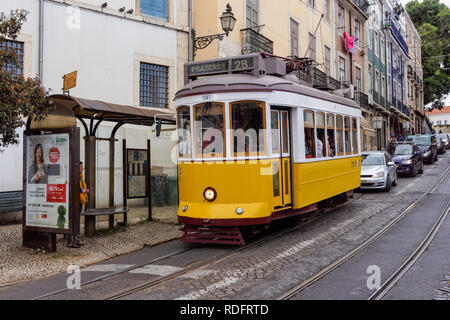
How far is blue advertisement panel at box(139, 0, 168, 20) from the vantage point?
15.1 m

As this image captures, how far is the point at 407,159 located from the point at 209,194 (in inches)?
660

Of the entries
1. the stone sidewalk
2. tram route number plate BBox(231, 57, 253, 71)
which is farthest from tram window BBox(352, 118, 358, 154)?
the stone sidewalk

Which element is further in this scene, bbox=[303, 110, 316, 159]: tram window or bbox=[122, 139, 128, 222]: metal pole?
bbox=[122, 139, 128, 222]: metal pole

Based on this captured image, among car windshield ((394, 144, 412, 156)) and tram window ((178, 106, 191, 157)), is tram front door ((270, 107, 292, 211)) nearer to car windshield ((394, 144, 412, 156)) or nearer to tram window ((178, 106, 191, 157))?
tram window ((178, 106, 191, 157))

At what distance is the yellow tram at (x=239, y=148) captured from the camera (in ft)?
27.2

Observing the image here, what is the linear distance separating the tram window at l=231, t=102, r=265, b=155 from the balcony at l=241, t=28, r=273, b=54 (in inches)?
383

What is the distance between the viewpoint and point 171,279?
6.45 metres

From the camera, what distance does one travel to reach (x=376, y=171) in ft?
54.7

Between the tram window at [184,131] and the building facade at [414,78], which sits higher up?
the building facade at [414,78]

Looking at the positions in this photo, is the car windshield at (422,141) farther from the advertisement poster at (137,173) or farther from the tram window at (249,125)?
the tram window at (249,125)

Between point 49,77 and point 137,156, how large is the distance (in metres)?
3.40

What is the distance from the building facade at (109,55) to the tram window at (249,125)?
21.0 ft

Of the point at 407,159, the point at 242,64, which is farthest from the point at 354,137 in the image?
the point at 407,159

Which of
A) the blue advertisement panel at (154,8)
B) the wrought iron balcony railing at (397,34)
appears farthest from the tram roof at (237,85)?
the wrought iron balcony railing at (397,34)
